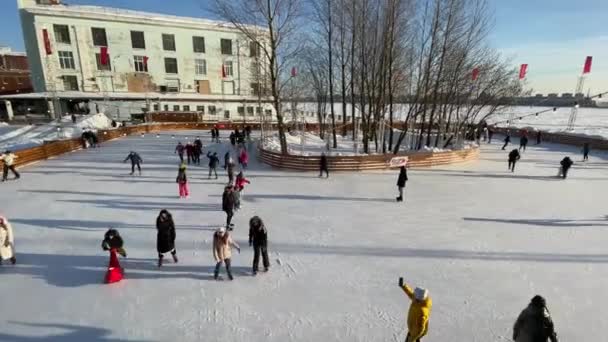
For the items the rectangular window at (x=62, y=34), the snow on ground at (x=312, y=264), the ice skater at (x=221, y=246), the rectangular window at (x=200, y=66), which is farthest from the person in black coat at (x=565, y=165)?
the rectangular window at (x=62, y=34)

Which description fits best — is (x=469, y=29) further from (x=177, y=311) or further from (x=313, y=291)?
(x=177, y=311)

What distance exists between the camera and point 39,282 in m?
5.06

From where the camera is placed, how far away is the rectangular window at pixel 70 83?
38.4 metres

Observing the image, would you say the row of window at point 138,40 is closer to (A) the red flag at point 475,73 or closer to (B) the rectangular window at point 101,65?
(B) the rectangular window at point 101,65

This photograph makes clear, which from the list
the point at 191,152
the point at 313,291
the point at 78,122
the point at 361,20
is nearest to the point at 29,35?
the point at 78,122

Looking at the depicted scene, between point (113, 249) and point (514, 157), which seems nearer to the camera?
point (113, 249)

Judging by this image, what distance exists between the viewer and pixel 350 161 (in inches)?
547

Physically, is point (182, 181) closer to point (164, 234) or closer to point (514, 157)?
point (164, 234)

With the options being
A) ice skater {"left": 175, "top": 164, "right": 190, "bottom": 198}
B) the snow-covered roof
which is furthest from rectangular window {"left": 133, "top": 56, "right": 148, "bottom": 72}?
ice skater {"left": 175, "top": 164, "right": 190, "bottom": 198}

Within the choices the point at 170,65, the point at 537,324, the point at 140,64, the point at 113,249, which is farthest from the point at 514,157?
the point at 140,64

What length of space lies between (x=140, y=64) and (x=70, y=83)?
8.89 m

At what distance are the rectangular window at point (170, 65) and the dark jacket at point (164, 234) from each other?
4363 centimetres

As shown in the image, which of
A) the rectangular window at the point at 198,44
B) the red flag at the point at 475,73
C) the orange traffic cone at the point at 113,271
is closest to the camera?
the orange traffic cone at the point at 113,271

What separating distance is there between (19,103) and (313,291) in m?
51.9
